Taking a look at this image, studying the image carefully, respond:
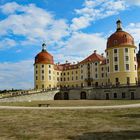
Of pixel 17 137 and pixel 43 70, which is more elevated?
pixel 43 70

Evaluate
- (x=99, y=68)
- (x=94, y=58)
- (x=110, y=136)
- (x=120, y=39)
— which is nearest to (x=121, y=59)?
(x=120, y=39)

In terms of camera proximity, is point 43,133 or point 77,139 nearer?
point 77,139

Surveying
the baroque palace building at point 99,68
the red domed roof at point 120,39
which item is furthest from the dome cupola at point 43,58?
the red domed roof at point 120,39

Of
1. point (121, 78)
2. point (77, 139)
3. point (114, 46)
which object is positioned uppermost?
point (114, 46)

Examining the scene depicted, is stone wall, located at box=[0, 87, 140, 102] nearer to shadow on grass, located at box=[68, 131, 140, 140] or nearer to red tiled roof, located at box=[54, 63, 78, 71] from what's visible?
red tiled roof, located at box=[54, 63, 78, 71]

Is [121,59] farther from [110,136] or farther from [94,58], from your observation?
[110,136]

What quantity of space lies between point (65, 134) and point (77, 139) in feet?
4.46

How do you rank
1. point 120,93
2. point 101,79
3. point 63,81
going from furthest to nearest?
point 63,81 → point 101,79 → point 120,93

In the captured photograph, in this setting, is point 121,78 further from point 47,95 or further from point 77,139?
point 77,139

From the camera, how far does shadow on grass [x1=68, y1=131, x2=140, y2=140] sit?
12592mm

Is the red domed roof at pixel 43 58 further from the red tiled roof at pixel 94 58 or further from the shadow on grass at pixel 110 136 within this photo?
the shadow on grass at pixel 110 136

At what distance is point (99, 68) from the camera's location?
79500 millimetres

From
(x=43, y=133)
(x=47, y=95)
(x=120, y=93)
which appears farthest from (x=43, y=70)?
(x=43, y=133)

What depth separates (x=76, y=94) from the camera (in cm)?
6631
